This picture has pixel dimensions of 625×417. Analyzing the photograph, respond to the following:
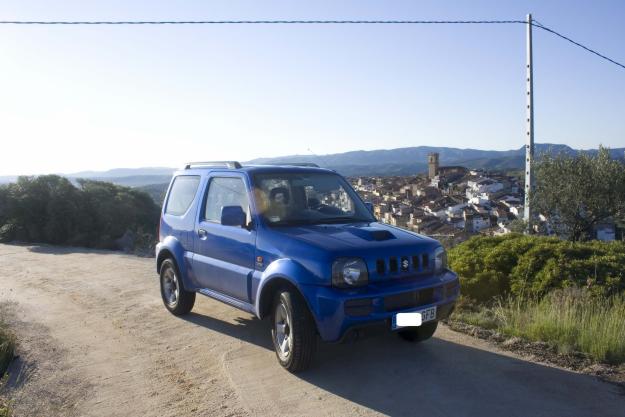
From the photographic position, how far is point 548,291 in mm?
6570

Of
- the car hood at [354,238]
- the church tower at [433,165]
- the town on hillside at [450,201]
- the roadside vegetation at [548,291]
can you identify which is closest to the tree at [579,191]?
the roadside vegetation at [548,291]

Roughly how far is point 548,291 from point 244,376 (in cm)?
403

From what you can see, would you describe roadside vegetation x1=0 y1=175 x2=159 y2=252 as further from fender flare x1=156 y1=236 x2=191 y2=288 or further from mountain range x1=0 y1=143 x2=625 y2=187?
mountain range x1=0 y1=143 x2=625 y2=187

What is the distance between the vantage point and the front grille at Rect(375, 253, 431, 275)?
14.8 feet

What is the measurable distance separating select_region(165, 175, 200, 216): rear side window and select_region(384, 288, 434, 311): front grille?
122 inches

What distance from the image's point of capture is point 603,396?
4.16 metres

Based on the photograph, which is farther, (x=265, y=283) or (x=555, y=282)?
(x=555, y=282)

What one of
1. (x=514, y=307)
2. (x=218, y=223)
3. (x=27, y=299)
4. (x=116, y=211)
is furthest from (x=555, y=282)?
(x=116, y=211)

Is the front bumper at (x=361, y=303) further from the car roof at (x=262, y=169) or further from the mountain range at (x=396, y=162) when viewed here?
the mountain range at (x=396, y=162)

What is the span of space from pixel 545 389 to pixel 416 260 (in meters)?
1.47

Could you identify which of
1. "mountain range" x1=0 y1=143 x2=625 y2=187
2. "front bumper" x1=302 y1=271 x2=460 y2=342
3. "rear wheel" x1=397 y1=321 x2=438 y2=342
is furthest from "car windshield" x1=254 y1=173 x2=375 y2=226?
"mountain range" x1=0 y1=143 x2=625 y2=187

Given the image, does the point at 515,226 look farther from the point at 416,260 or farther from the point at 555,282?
the point at 416,260

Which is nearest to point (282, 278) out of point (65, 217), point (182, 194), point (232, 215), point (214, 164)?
point (232, 215)

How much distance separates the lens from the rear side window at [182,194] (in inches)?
259
